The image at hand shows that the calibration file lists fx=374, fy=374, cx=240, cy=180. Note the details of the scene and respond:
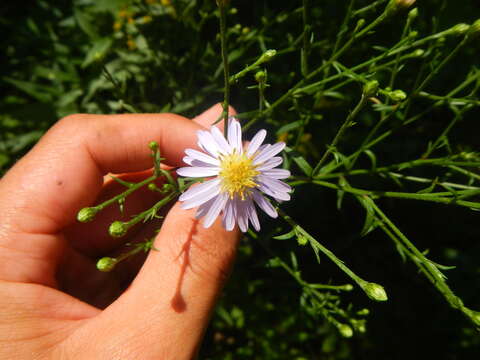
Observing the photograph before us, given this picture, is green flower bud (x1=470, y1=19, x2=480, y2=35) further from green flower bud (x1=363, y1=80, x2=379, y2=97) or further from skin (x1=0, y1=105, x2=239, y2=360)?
skin (x1=0, y1=105, x2=239, y2=360)

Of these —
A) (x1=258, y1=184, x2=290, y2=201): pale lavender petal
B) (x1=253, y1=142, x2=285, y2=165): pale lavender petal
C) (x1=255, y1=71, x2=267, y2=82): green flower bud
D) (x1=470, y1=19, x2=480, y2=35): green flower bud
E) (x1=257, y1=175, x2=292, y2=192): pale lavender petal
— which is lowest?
(x1=258, y1=184, x2=290, y2=201): pale lavender petal

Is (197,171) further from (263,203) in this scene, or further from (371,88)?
(371,88)

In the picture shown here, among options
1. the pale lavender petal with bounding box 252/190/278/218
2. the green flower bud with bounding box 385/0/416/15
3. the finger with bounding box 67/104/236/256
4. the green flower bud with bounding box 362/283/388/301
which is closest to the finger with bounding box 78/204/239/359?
the pale lavender petal with bounding box 252/190/278/218

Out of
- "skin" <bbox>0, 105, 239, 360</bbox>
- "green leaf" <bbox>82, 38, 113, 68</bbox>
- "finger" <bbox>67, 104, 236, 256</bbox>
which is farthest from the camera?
"green leaf" <bbox>82, 38, 113, 68</bbox>

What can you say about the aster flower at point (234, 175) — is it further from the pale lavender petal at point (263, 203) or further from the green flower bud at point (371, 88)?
the green flower bud at point (371, 88)

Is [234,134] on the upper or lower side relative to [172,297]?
upper

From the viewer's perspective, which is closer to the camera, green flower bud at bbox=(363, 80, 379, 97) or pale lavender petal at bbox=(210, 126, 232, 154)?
green flower bud at bbox=(363, 80, 379, 97)

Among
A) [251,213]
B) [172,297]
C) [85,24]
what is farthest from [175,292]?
[85,24]
